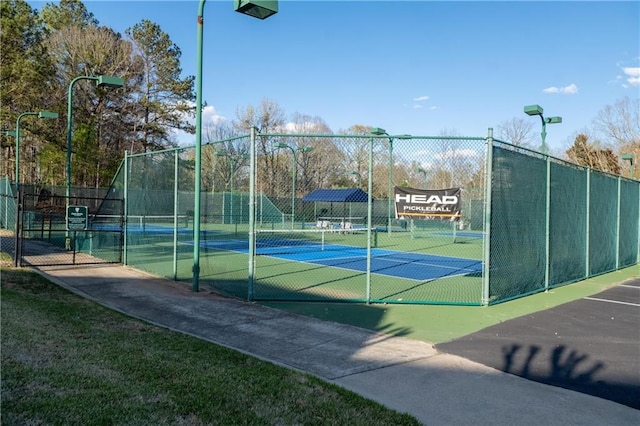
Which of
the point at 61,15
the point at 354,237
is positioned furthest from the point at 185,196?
the point at 61,15

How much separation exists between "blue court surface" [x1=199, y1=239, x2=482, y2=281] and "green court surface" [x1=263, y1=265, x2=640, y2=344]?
11.1ft

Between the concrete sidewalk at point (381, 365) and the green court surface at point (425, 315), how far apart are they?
0.40m

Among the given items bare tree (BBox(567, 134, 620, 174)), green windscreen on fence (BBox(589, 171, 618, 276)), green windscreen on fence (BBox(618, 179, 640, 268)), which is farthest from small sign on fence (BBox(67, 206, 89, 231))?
bare tree (BBox(567, 134, 620, 174))

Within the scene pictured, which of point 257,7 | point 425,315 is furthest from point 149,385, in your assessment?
point 257,7

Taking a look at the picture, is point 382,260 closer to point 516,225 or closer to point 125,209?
point 516,225

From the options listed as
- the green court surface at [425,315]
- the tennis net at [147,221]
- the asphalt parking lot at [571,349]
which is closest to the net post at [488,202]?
the green court surface at [425,315]

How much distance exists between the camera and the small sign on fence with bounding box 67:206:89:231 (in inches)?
510

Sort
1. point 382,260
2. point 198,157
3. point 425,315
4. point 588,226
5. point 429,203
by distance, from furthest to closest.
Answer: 1. point 382,260
2. point 588,226
3. point 198,157
4. point 429,203
5. point 425,315

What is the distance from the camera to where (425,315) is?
27.4 ft

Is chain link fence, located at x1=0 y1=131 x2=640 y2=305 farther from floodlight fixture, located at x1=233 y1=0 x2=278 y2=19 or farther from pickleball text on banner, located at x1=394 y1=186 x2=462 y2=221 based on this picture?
floodlight fixture, located at x1=233 y1=0 x2=278 y2=19

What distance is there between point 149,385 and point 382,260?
1309cm

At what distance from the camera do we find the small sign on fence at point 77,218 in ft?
42.5

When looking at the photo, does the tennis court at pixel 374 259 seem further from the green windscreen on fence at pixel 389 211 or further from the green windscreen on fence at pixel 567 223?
the green windscreen on fence at pixel 567 223

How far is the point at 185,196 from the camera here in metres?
12.3
